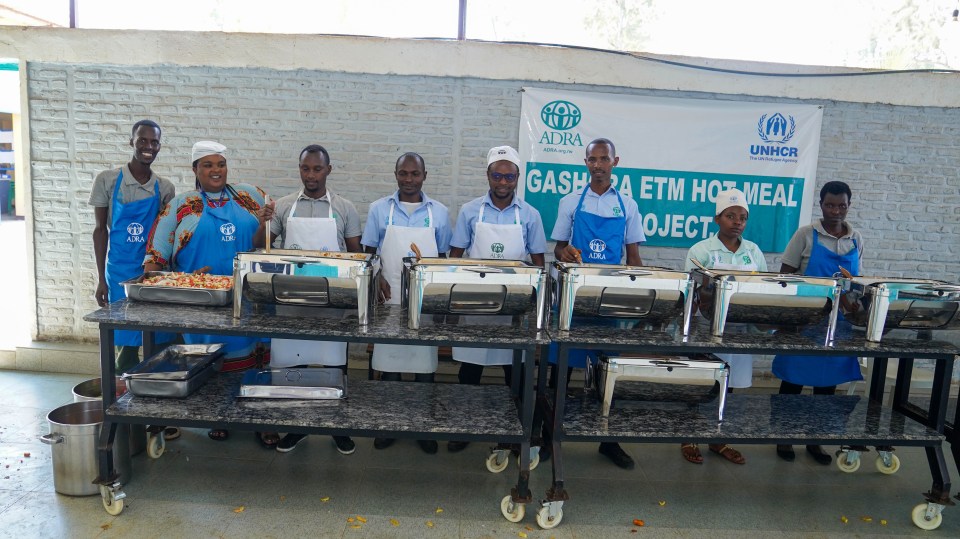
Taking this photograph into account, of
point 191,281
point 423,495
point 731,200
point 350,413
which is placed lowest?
point 423,495

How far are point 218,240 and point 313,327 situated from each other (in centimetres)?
100

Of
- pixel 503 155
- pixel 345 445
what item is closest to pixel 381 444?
pixel 345 445

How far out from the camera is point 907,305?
2.87m

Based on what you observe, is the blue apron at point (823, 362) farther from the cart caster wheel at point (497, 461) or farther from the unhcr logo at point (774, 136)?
the cart caster wheel at point (497, 461)

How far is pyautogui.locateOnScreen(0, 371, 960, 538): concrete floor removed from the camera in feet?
9.22

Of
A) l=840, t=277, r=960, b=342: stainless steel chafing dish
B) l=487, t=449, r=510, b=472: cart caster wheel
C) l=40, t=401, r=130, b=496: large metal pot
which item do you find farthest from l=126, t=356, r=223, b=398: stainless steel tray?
l=840, t=277, r=960, b=342: stainless steel chafing dish

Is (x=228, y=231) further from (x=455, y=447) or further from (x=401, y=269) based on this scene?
(x=455, y=447)

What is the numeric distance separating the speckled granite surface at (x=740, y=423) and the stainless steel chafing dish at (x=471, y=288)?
2.00 ft

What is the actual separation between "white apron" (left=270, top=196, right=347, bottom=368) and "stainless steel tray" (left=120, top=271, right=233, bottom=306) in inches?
24.8

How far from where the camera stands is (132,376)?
2949 millimetres

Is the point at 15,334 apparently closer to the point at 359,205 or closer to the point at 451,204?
the point at 359,205

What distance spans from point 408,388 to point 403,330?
66cm

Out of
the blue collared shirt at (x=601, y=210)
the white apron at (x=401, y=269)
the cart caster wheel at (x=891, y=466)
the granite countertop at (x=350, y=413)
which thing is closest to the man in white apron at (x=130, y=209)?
the granite countertop at (x=350, y=413)

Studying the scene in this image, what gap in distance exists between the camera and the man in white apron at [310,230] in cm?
352
